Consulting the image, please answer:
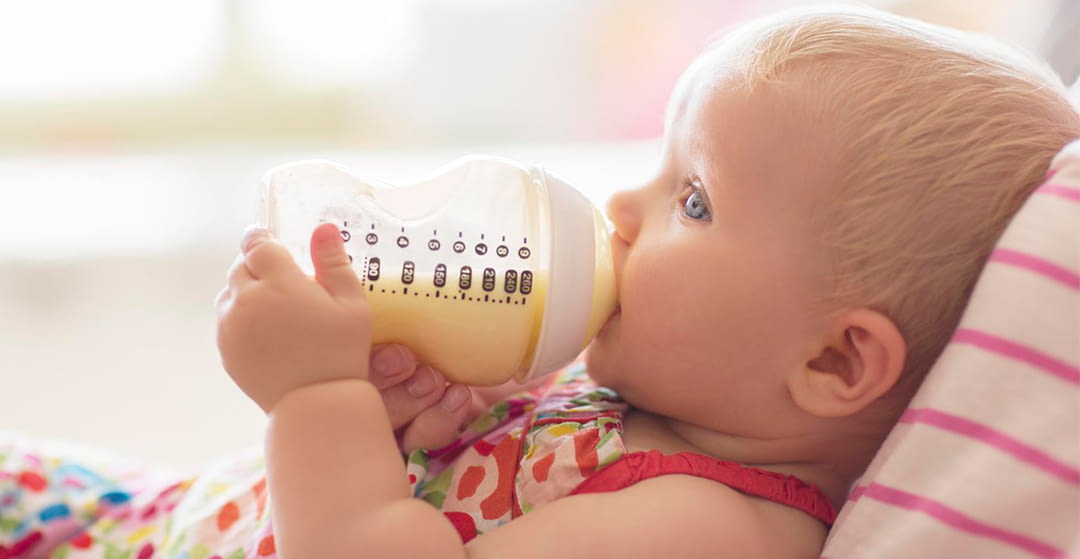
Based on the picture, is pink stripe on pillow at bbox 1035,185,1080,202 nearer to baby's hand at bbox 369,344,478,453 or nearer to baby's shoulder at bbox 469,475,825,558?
baby's shoulder at bbox 469,475,825,558

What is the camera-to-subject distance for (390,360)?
29.7 inches

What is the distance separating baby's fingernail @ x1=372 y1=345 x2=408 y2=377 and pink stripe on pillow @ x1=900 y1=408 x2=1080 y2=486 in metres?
0.37

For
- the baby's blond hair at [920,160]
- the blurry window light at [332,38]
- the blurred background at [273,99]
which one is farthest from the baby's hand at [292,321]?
the blurry window light at [332,38]

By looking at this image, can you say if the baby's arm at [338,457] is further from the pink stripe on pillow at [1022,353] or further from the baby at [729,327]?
the pink stripe on pillow at [1022,353]

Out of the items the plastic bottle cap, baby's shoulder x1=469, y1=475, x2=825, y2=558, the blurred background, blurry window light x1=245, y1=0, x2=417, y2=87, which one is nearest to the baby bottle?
the plastic bottle cap

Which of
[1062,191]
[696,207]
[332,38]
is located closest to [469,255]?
[696,207]

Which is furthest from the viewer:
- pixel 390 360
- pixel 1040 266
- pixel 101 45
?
pixel 101 45

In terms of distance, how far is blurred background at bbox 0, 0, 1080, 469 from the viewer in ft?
6.10

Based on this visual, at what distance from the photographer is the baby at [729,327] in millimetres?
700

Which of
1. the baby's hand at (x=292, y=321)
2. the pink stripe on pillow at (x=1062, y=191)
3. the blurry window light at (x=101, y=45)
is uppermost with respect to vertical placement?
the pink stripe on pillow at (x=1062, y=191)

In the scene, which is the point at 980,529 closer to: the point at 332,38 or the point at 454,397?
the point at 454,397

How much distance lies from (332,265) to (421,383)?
140 mm

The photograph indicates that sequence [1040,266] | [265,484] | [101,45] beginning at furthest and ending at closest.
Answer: [101,45]
[265,484]
[1040,266]

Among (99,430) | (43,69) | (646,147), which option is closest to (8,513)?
(99,430)
